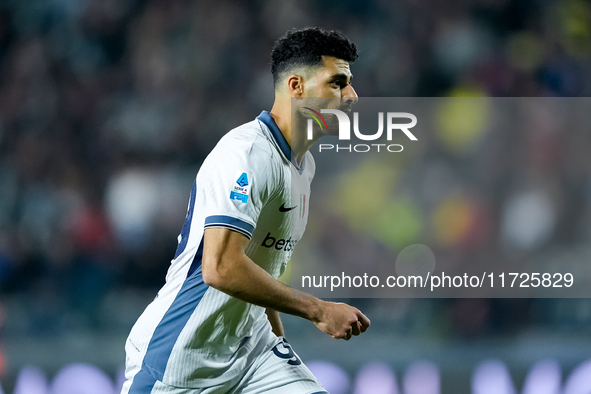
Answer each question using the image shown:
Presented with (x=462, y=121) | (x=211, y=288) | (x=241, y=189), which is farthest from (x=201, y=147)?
(x=241, y=189)

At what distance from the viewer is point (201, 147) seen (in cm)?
521

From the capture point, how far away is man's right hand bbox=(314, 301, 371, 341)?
4.82 feet

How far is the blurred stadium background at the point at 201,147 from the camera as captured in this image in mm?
4695

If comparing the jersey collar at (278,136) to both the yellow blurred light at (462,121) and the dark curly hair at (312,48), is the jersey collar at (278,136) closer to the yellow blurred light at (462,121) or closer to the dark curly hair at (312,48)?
the dark curly hair at (312,48)

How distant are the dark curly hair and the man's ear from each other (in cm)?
4

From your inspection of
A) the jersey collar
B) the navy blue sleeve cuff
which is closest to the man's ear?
the jersey collar

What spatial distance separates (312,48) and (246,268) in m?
0.82

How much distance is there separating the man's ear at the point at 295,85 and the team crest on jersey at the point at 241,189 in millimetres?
471

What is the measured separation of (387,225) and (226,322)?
132 inches

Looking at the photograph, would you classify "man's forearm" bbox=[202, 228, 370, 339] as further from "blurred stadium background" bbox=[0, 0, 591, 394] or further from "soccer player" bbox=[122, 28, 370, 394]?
"blurred stadium background" bbox=[0, 0, 591, 394]

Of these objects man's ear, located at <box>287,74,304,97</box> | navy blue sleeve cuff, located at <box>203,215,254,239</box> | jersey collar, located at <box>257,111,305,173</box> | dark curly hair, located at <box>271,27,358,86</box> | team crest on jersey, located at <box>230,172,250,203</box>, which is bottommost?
navy blue sleeve cuff, located at <box>203,215,254,239</box>

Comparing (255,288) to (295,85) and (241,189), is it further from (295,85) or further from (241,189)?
(295,85)

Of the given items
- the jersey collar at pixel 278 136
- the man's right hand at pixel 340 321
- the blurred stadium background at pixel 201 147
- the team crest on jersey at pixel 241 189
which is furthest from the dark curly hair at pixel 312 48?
the blurred stadium background at pixel 201 147

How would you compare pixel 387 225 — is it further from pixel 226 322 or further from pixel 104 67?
pixel 226 322
